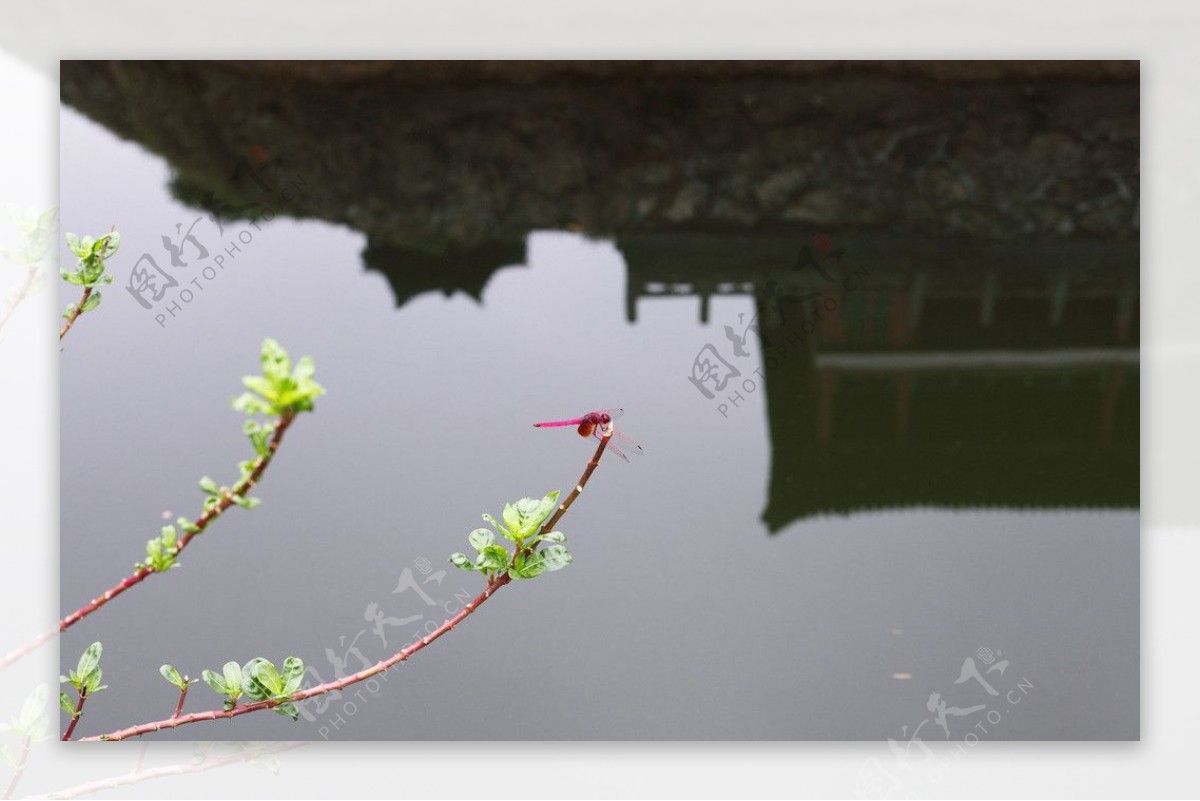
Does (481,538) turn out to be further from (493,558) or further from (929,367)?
(929,367)

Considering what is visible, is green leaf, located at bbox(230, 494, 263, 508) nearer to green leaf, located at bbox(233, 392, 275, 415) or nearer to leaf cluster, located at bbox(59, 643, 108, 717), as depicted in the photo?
green leaf, located at bbox(233, 392, 275, 415)

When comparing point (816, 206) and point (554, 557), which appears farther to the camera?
point (816, 206)

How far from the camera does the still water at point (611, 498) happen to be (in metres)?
1.32

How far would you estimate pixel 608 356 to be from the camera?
1384 millimetres

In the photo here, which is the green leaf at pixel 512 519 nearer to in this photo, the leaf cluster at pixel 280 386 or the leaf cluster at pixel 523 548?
the leaf cluster at pixel 523 548

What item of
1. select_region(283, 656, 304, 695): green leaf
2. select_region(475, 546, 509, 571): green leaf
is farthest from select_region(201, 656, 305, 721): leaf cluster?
select_region(475, 546, 509, 571): green leaf

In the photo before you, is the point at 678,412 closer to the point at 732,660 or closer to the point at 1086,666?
the point at 732,660

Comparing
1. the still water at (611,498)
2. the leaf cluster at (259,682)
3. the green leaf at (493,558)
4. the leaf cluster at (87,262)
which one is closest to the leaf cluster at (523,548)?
the green leaf at (493,558)

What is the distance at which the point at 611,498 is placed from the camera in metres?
1.36

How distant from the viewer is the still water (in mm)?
1323

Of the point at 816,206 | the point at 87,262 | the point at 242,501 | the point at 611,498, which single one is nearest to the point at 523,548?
the point at 242,501

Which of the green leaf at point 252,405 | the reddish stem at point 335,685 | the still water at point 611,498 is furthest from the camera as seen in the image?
the still water at point 611,498

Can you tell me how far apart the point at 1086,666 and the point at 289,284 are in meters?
1.23

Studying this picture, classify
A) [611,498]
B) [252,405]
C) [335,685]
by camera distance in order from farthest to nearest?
[611,498] < [335,685] < [252,405]
